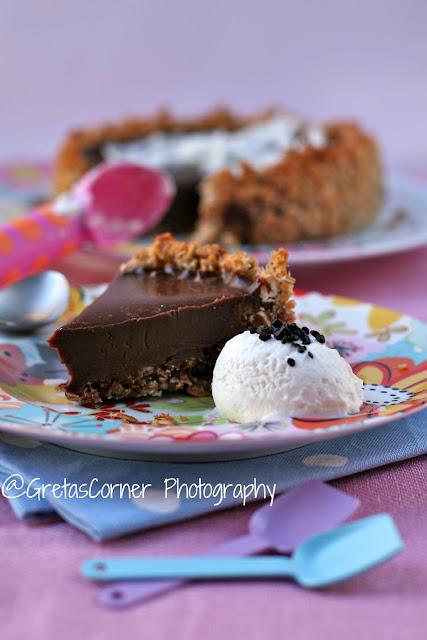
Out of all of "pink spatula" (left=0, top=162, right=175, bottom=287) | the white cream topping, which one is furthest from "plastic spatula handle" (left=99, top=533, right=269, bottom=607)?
the white cream topping

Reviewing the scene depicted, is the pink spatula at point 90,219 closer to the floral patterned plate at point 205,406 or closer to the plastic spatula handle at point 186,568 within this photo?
the floral patterned plate at point 205,406

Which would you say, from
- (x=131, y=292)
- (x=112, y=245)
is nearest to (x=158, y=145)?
(x=112, y=245)

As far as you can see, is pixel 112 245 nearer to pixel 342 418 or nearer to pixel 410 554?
pixel 342 418

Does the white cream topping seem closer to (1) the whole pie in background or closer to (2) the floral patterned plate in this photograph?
(1) the whole pie in background

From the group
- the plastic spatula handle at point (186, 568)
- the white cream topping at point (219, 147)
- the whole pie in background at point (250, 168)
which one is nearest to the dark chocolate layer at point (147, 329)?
the plastic spatula handle at point (186, 568)

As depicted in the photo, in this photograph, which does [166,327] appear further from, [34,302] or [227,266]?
[34,302]
